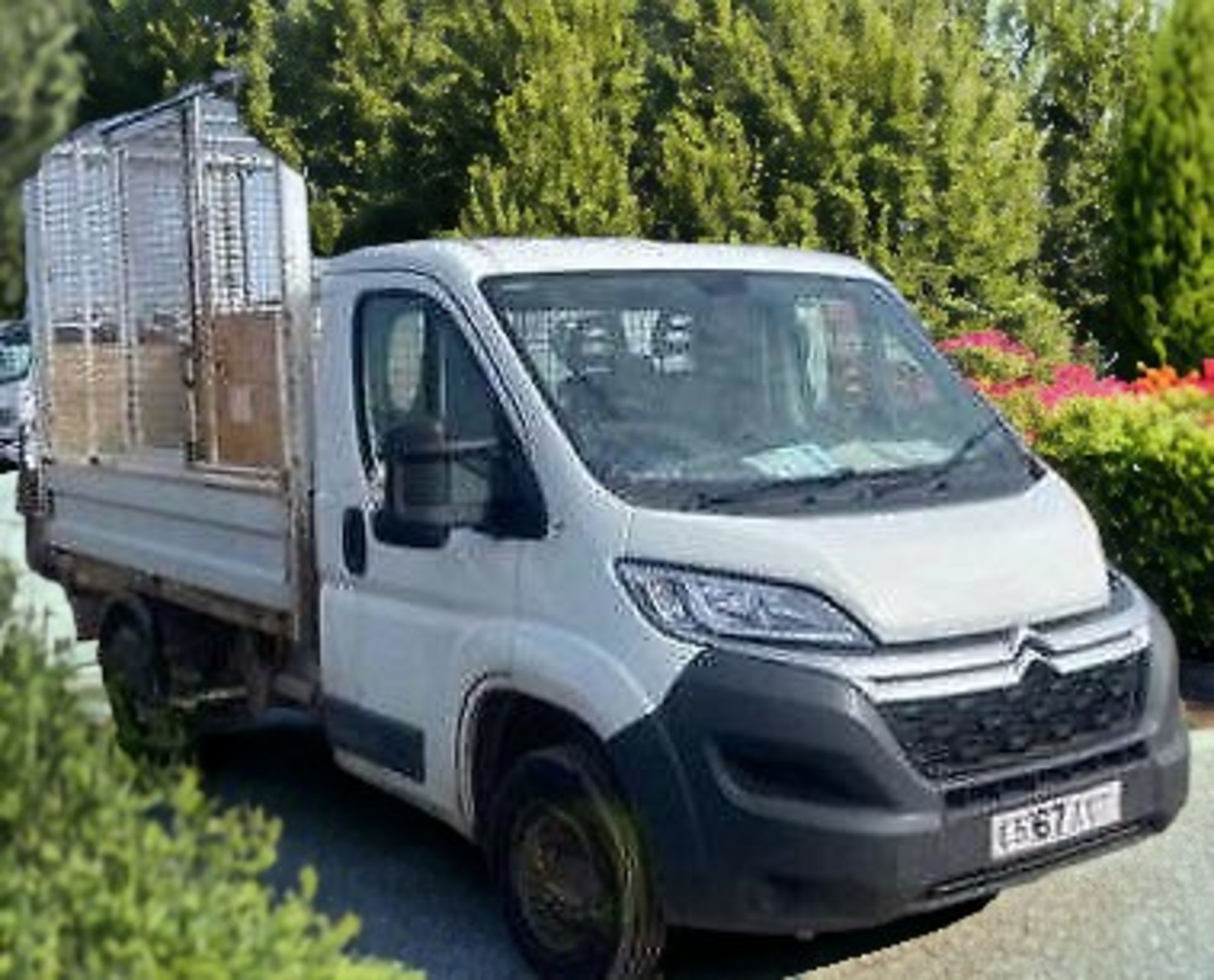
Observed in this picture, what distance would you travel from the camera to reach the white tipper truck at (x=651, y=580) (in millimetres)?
3533

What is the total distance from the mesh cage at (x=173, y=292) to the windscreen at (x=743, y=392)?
4.18 ft

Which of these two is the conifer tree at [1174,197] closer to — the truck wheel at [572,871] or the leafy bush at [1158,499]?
the leafy bush at [1158,499]

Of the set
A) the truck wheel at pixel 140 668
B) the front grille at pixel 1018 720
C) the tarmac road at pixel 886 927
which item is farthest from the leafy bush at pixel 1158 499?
the truck wheel at pixel 140 668

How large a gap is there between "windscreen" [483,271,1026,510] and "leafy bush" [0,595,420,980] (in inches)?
78.5

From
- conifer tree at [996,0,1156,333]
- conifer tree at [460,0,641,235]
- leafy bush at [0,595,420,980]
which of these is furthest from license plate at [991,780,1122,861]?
conifer tree at [996,0,1156,333]

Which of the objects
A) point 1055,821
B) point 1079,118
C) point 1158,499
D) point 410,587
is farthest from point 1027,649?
point 1079,118

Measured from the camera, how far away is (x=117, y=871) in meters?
1.89

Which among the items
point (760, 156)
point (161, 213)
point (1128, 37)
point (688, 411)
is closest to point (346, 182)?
point (760, 156)

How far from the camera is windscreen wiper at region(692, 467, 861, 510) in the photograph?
3.86 m

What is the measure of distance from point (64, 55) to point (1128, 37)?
17.2 meters

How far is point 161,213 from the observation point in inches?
235

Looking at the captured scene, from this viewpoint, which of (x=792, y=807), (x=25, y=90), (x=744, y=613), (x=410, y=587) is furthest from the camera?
(x=410, y=587)

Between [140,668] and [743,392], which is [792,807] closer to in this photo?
[743,392]

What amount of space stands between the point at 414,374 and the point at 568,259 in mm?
562
